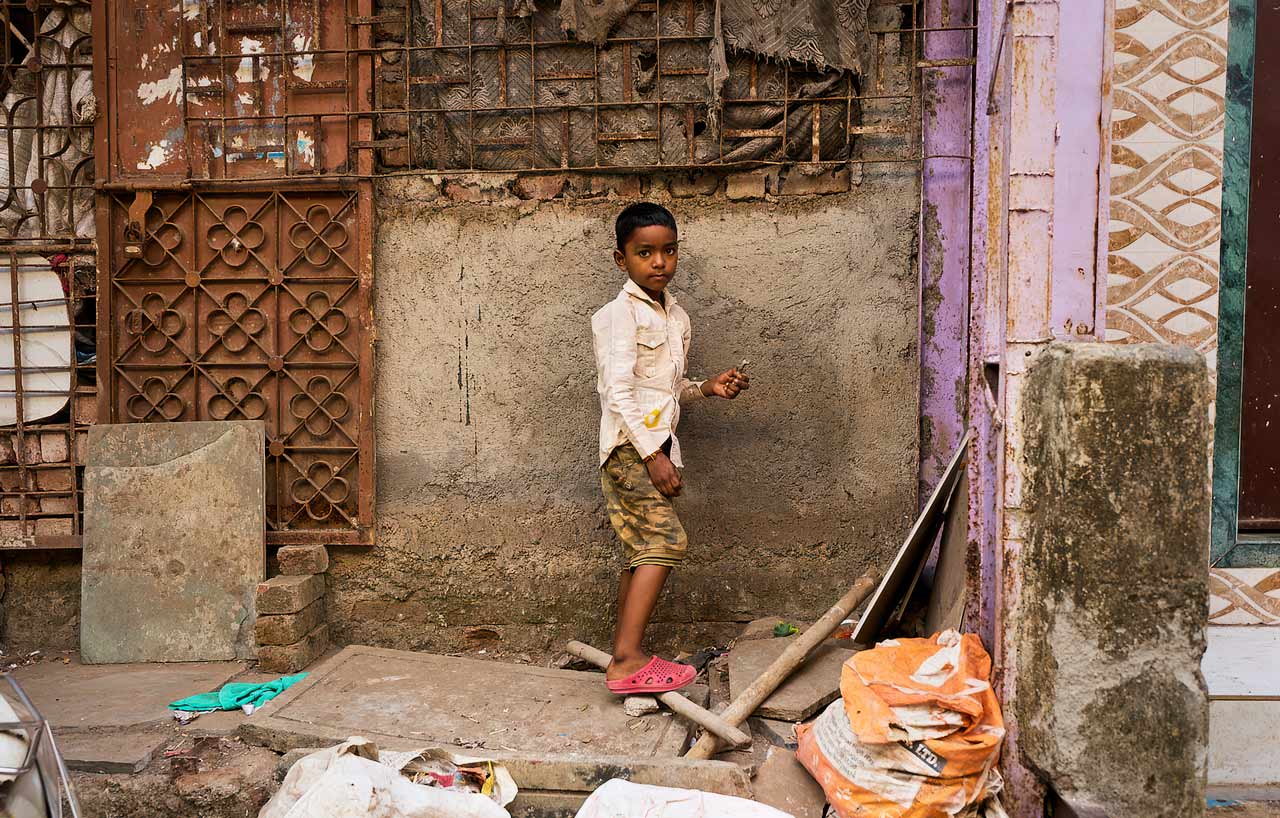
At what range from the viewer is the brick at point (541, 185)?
13.3ft

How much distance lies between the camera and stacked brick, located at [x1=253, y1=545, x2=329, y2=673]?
379cm

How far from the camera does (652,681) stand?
10.9ft

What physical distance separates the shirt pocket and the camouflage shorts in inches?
12.0

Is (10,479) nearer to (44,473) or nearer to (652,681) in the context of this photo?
(44,473)

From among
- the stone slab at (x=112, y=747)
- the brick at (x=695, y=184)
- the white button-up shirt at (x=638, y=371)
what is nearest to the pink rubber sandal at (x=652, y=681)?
the white button-up shirt at (x=638, y=371)

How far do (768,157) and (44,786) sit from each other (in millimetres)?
3342

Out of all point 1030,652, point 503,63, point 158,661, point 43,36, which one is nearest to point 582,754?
point 1030,652

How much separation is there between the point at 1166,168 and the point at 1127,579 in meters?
1.51

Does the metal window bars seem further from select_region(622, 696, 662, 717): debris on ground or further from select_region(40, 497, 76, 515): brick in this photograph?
select_region(622, 696, 662, 717): debris on ground

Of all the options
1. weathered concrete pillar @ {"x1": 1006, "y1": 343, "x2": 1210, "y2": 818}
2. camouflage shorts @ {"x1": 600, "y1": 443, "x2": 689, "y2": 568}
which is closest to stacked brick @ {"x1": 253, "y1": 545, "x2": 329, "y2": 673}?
camouflage shorts @ {"x1": 600, "y1": 443, "x2": 689, "y2": 568}

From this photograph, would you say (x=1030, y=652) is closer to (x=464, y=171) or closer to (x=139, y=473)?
(x=464, y=171)

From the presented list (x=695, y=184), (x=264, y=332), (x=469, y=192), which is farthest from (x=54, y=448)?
(x=695, y=184)

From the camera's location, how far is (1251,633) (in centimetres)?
300

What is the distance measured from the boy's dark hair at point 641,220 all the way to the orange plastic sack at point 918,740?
1.82 m
